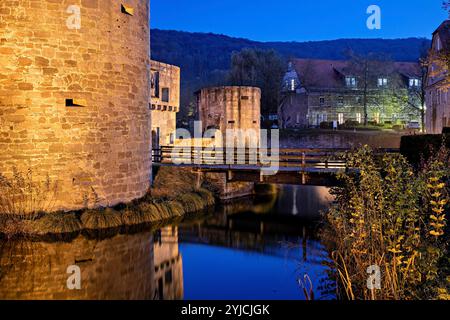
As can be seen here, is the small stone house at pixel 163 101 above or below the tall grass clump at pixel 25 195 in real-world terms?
above

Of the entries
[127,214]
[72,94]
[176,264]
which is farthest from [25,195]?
[176,264]

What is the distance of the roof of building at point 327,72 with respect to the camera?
135 feet

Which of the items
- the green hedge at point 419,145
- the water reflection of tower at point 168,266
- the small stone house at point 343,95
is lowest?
the water reflection of tower at point 168,266

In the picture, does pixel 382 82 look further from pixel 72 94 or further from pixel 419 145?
pixel 72 94

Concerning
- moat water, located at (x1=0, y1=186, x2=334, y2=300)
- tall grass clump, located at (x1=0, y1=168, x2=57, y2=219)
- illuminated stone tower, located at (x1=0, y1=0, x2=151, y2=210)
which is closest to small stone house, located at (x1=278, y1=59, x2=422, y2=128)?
moat water, located at (x1=0, y1=186, x2=334, y2=300)

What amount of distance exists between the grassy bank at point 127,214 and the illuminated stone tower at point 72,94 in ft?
1.81

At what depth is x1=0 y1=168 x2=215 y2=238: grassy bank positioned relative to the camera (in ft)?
33.8

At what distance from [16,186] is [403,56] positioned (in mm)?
130277

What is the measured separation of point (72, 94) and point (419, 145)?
883 centimetres

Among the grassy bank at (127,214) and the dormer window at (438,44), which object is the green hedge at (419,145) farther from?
the dormer window at (438,44)

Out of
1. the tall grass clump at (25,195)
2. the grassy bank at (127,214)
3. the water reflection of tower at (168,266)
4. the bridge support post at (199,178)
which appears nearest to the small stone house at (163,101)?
the bridge support post at (199,178)

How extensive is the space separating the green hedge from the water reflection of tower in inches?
246

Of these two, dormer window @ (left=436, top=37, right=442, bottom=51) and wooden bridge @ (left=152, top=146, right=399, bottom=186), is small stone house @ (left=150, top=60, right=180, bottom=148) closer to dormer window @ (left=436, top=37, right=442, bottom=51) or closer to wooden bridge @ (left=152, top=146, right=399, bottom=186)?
wooden bridge @ (left=152, top=146, right=399, bottom=186)
